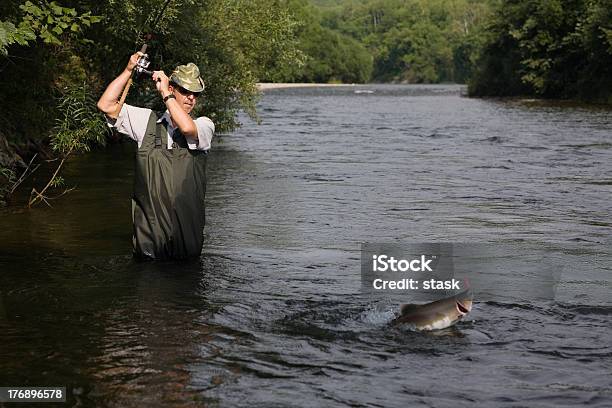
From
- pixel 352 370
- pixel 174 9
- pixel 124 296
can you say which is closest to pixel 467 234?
pixel 124 296

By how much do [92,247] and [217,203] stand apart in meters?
3.88

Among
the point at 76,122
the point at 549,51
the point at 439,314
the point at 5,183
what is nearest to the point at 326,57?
the point at 549,51

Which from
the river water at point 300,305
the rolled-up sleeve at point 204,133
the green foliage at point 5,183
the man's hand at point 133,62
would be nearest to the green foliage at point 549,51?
the river water at point 300,305

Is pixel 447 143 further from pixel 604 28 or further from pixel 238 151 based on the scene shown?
pixel 604 28

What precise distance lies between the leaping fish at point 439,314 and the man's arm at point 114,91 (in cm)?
290

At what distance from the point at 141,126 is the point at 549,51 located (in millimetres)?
61367

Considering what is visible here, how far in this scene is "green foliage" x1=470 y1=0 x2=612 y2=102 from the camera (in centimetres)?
5997

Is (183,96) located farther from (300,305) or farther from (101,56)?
(101,56)

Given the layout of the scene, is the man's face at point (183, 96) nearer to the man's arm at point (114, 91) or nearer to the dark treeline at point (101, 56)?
the man's arm at point (114, 91)

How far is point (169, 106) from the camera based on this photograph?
810 cm

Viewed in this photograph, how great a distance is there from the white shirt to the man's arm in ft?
0.39

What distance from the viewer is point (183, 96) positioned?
8.35 m

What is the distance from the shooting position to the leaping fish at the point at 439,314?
691cm

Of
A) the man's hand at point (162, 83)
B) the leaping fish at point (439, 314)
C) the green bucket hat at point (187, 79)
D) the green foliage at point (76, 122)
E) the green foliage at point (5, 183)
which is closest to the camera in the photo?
the leaping fish at point (439, 314)
